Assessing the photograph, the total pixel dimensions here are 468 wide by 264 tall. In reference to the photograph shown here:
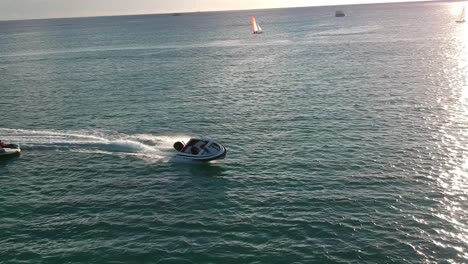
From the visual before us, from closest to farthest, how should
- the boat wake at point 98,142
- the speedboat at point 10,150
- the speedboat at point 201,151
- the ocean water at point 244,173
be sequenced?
the ocean water at point 244,173 → the speedboat at point 201,151 → the speedboat at point 10,150 → the boat wake at point 98,142

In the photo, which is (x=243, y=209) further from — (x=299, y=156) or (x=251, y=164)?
(x=299, y=156)

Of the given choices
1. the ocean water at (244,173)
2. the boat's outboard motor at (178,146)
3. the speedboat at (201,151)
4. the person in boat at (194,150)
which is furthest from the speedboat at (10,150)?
the person in boat at (194,150)

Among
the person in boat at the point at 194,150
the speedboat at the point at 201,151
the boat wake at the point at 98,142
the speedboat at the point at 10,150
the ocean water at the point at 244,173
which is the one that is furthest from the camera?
the boat wake at the point at 98,142

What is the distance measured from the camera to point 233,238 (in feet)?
137

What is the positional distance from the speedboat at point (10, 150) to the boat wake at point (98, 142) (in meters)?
2.80

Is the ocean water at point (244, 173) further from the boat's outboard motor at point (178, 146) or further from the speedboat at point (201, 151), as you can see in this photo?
the boat's outboard motor at point (178, 146)

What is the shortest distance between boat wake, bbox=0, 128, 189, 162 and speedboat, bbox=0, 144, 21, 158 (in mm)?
2798

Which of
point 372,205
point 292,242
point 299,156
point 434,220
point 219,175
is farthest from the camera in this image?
point 299,156

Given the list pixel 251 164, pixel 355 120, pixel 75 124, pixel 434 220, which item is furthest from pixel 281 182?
pixel 75 124

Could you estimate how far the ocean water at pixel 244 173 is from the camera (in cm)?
4066

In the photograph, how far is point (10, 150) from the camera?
212ft

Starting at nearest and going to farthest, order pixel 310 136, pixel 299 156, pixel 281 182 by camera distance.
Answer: pixel 281 182, pixel 299 156, pixel 310 136

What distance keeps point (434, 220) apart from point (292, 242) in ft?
45.2

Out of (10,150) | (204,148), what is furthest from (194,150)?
(10,150)
